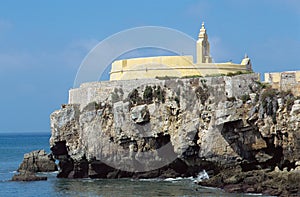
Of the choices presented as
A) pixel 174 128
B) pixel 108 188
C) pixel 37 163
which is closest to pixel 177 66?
pixel 174 128

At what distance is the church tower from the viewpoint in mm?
44594

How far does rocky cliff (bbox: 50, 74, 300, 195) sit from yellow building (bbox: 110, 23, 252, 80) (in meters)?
1.89

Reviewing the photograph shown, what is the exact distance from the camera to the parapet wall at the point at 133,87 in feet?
127

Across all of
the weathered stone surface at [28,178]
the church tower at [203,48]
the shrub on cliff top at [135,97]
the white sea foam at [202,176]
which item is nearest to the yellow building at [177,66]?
the church tower at [203,48]

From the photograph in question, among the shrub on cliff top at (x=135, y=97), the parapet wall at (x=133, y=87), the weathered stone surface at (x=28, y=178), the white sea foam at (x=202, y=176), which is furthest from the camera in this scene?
the weathered stone surface at (x=28, y=178)

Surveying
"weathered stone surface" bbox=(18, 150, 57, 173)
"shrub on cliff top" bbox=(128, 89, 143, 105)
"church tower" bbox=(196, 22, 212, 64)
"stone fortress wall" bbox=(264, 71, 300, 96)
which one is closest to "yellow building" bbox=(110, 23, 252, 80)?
"church tower" bbox=(196, 22, 212, 64)

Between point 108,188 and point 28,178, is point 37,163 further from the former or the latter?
point 108,188

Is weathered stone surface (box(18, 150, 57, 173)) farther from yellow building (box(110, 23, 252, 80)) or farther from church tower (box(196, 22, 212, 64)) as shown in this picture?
church tower (box(196, 22, 212, 64))

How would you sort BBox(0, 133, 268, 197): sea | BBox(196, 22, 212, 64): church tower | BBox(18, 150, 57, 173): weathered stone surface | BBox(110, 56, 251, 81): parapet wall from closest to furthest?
BBox(0, 133, 268, 197): sea
BBox(110, 56, 251, 81): parapet wall
BBox(196, 22, 212, 64): church tower
BBox(18, 150, 57, 173): weathered stone surface

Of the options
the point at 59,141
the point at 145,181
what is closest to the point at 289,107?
the point at 145,181

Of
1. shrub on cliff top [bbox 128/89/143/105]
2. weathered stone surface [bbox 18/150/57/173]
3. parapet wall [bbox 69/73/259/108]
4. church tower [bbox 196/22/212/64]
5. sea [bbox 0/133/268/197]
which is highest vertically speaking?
church tower [bbox 196/22/212/64]

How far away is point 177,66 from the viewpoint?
142 feet

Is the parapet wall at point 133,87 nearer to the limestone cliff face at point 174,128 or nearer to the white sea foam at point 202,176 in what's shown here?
the limestone cliff face at point 174,128

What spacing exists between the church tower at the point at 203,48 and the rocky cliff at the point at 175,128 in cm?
457
